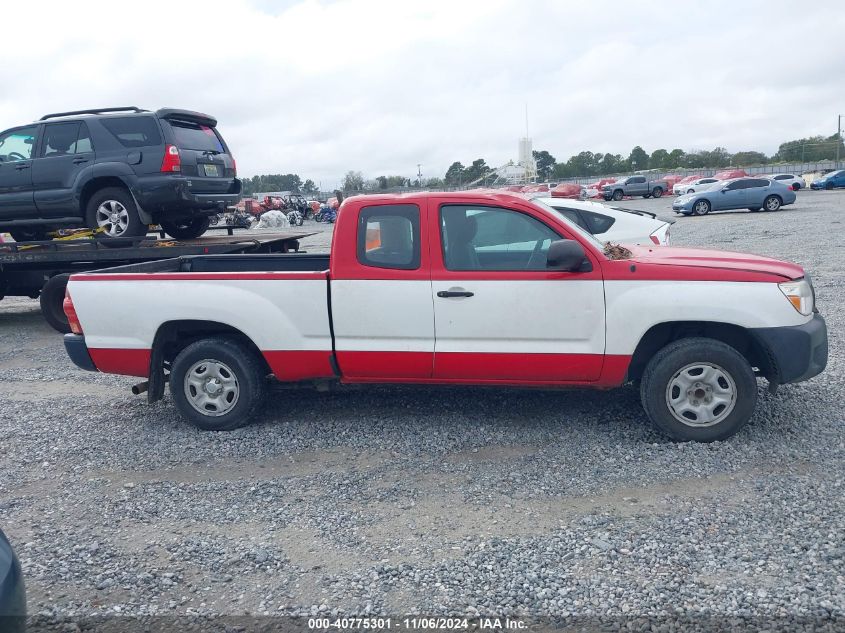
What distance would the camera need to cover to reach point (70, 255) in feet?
30.9

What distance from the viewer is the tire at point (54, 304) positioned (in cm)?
984

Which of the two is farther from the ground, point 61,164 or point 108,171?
point 61,164

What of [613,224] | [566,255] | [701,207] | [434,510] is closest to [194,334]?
[434,510]

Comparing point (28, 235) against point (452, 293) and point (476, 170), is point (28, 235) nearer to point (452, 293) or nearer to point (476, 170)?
point (452, 293)

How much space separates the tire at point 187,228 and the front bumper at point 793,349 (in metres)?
8.22

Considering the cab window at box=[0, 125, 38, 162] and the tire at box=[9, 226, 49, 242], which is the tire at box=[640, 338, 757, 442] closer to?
the cab window at box=[0, 125, 38, 162]

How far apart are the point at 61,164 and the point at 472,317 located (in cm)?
694

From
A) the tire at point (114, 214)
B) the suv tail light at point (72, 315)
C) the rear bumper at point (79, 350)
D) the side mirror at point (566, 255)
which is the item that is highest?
the tire at point (114, 214)

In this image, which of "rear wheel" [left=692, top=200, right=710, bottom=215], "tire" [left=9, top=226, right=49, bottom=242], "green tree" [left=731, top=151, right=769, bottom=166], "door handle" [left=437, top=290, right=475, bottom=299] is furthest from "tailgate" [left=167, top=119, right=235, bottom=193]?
"green tree" [left=731, top=151, right=769, bottom=166]

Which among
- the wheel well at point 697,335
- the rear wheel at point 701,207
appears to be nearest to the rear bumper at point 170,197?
the wheel well at point 697,335

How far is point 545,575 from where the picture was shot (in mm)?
3539

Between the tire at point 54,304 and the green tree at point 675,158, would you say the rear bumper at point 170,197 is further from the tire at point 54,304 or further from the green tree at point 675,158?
the green tree at point 675,158

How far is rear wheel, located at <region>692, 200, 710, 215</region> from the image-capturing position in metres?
29.1

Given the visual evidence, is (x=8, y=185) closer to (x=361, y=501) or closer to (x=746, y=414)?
(x=361, y=501)
